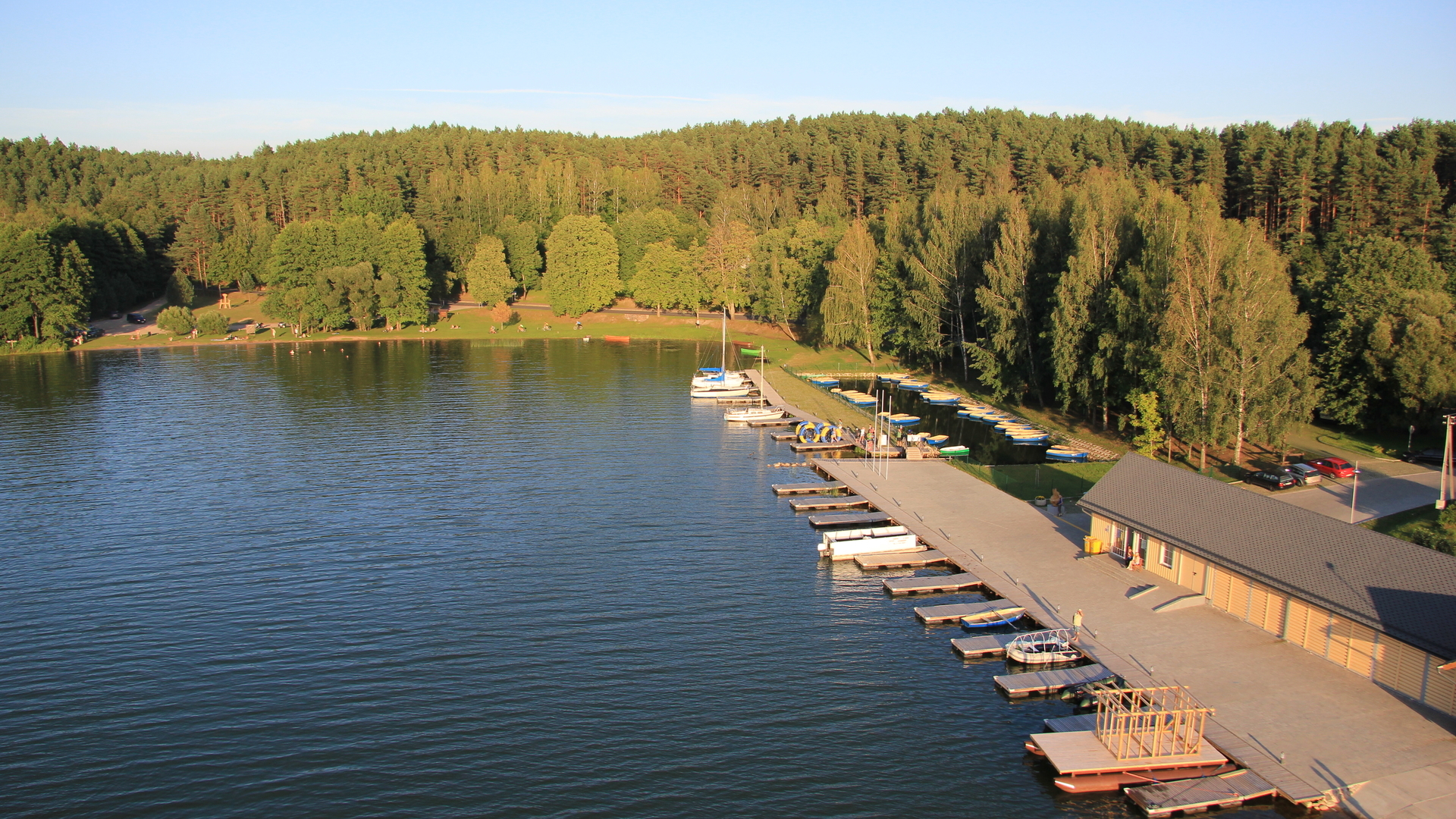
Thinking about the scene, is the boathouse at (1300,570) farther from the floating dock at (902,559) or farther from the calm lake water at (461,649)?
the calm lake water at (461,649)

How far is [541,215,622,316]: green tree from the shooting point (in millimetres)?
116438

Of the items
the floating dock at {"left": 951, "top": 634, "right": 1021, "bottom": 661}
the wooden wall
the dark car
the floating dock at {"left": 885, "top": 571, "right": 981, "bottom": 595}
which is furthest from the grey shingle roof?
the dark car

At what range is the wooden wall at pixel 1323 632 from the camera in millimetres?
23312

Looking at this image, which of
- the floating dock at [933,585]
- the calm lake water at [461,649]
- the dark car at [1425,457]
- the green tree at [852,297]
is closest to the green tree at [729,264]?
the green tree at [852,297]

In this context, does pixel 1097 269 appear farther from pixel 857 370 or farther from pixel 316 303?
pixel 316 303

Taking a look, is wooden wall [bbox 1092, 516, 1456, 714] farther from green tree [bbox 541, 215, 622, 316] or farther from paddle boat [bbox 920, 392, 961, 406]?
green tree [bbox 541, 215, 622, 316]

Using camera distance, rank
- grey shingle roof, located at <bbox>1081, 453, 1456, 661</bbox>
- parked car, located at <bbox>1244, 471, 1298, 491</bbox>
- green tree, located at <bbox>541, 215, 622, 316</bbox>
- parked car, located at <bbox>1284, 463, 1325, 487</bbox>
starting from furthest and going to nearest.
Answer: green tree, located at <bbox>541, 215, 622, 316</bbox> → parked car, located at <bbox>1284, 463, 1325, 487</bbox> → parked car, located at <bbox>1244, 471, 1298, 491</bbox> → grey shingle roof, located at <bbox>1081, 453, 1456, 661</bbox>

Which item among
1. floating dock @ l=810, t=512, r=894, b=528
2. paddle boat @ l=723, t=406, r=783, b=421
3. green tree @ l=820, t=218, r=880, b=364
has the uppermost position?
green tree @ l=820, t=218, r=880, b=364

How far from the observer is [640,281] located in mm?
118000

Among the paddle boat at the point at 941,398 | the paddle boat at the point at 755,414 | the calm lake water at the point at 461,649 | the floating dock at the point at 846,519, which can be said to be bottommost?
the calm lake water at the point at 461,649

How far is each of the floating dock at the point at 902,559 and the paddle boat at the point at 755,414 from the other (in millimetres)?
28765

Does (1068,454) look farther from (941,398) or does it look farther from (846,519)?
(941,398)

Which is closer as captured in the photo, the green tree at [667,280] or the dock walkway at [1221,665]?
the dock walkway at [1221,665]

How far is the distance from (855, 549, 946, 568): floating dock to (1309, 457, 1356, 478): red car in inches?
877
